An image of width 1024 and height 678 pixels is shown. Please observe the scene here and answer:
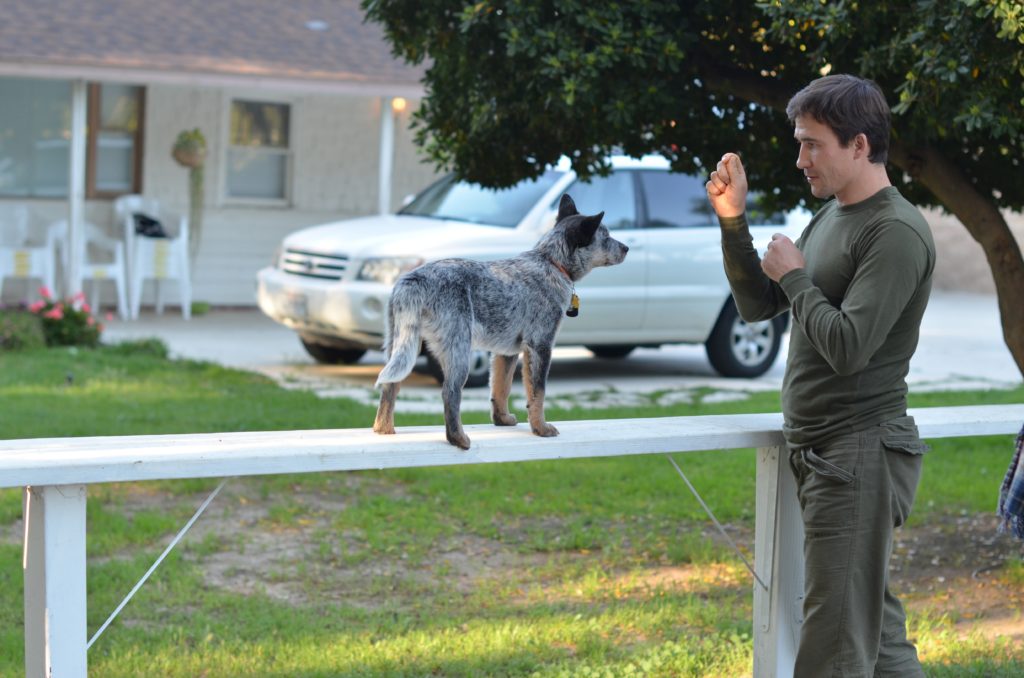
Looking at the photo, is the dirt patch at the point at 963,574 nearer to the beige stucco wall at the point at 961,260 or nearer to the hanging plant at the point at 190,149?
the hanging plant at the point at 190,149

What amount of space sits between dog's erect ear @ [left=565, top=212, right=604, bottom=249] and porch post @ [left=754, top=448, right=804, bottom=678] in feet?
3.03

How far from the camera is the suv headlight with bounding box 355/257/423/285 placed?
33.4 ft

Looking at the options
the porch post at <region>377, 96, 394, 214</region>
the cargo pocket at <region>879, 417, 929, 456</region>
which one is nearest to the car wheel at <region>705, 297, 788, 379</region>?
the porch post at <region>377, 96, 394, 214</region>

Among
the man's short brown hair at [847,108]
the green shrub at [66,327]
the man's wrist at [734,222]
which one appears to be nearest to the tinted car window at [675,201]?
the green shrub at [66,327]

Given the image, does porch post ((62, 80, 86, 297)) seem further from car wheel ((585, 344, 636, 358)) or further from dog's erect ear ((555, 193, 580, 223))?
dog's erect ear ((555, 193, 580, 223))

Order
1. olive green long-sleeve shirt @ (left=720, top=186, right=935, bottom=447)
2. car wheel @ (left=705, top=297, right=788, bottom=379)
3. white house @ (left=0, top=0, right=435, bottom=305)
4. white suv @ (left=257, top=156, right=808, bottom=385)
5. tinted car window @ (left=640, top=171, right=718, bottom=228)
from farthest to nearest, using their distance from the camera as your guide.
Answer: white house @ (left=0, top=0, right=435, bottom=305) < car wheel @ (left=705, top=297, right=788, bottom=379) < tinted car window @ (left=640, top=171, right=718, bottom=228) < white suv @ (left=257, top=156, right=808, bottom=385) < olive green long-sleeve shirt @ (left=720, top=186, right=935, bottom=447)

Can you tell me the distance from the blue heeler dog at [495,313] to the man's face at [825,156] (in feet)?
2.25

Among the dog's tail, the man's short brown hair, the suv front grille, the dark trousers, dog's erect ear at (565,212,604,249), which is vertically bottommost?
the suv front grille

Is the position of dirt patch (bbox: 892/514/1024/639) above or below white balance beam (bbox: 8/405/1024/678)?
below

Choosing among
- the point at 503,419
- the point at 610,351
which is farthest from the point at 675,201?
the point at 503,419

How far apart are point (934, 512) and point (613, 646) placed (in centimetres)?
281

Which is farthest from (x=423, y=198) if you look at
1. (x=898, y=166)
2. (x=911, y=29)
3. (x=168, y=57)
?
(x=911, y=29)

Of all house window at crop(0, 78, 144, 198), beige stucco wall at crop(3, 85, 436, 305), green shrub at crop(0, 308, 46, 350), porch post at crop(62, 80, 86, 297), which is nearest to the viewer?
green shrub at crop(0, 308, 46, 350)

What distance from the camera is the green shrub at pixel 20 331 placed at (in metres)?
11.6
